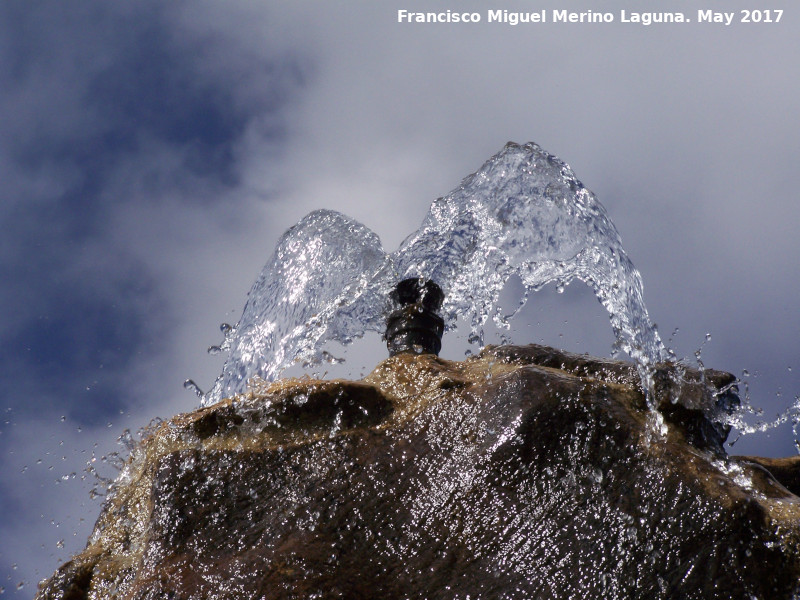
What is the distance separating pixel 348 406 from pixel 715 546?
152 cm

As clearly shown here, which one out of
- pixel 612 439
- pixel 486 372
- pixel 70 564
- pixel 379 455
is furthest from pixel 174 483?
pixel 612 439

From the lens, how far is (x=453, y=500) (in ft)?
7.93

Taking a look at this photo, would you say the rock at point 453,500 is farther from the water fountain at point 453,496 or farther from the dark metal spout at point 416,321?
the dark metal spout at point 416,321

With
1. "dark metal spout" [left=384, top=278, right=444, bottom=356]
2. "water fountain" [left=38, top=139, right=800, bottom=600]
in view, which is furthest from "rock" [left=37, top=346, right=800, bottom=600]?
"dark metal spout" [left=384, top=278, right=444, bottom=356]

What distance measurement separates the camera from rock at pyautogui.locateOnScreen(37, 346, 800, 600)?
2102 millimetres

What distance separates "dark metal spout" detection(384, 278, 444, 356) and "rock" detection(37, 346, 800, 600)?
110cm

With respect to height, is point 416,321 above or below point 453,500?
above

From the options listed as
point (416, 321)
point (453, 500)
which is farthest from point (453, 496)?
point (416, 321)

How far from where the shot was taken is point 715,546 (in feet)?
6.70

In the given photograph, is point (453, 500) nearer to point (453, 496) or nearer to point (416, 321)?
point (453, 496)

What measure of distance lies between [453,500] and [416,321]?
1.87 meters

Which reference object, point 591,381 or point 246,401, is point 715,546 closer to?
point 591,381

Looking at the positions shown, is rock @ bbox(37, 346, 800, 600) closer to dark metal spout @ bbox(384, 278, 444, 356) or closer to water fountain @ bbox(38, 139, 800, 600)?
water fountain @ bbox(38, 139, 800, 600)

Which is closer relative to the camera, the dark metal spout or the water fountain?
the water fountain
